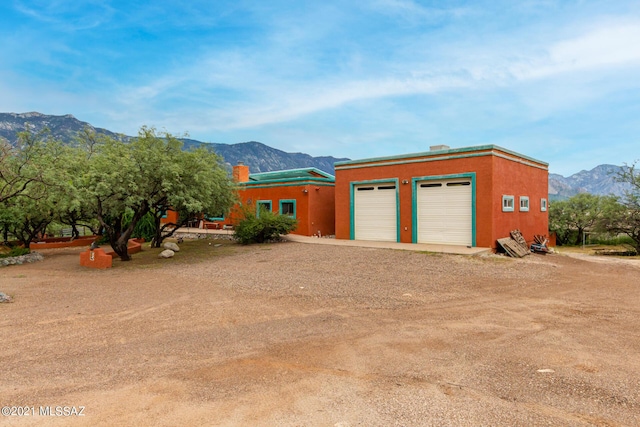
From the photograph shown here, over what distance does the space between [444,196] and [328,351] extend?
1292 centimetres

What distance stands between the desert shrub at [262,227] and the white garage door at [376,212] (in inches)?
134

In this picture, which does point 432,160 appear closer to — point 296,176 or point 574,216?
point 296,176

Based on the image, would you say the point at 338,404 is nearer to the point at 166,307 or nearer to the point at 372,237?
the point at 166,307

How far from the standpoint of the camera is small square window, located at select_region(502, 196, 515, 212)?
630 inches

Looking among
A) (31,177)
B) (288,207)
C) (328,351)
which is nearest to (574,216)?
(288,207)

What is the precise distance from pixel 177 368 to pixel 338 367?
6.14 feet

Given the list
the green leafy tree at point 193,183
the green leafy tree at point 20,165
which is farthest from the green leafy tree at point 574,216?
the green leafy tree at point 20,165

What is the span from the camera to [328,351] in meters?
5.02

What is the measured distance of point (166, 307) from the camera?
Answer: 7508mm

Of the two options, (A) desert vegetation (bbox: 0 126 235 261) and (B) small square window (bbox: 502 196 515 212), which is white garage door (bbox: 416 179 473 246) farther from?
(A) desert vegetation (bbox: 0 126 235 261)

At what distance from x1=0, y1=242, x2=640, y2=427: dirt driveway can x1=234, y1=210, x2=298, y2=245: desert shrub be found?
8.79m

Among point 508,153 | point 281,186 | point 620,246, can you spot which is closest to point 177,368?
point 508,153

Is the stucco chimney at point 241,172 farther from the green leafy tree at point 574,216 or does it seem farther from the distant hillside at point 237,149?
the distant hillside at point 237,149

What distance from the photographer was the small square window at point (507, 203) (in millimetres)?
16012
